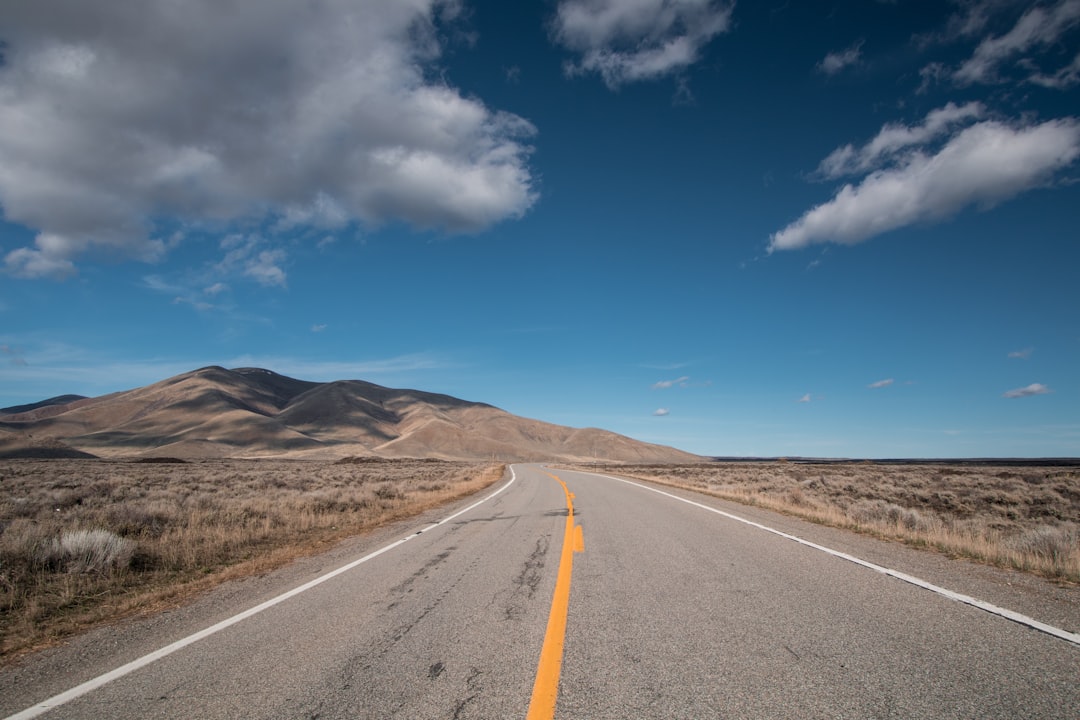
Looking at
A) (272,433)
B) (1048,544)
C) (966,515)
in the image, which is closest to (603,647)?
(1048,544)

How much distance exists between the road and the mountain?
324 feet

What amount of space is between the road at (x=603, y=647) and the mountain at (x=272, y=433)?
3887 inches

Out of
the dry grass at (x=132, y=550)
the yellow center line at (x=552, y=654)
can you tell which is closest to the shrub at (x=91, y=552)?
the dry grass at (x=132, y=550)

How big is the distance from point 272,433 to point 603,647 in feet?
466

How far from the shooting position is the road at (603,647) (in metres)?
3.37

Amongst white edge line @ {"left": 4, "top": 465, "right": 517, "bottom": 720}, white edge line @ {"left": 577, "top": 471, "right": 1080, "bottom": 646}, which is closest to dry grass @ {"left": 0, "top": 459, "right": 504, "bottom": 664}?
white edge line @ {"left": 4, "top": 465, "right": 517, "bottom": 720}

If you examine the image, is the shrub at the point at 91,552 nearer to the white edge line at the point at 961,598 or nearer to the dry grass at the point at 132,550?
the dry grass at the point at 132,550

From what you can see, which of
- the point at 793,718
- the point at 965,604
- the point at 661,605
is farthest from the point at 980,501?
the point at 793,718

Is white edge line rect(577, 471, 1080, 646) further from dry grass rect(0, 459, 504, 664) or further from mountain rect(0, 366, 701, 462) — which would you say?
mountain rect(0, 366, 701, 462)

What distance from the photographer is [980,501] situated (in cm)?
1995

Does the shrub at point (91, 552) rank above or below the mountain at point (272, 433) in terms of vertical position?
below

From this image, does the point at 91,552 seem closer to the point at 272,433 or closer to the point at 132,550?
the point at 132,550

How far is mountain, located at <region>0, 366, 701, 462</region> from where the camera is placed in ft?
377

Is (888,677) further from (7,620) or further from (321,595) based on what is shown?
(7,620)
